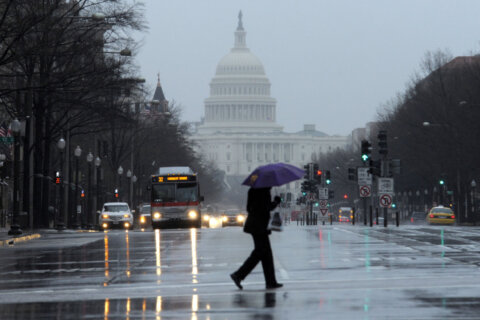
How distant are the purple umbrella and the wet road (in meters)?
1.56

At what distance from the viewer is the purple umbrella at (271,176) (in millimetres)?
18406

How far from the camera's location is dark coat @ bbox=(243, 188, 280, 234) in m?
18.6

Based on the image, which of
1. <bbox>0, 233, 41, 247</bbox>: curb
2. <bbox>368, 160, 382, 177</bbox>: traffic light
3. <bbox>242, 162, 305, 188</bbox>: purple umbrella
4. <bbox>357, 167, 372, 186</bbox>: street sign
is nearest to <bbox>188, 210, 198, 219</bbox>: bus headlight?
<bbox>357, 167, 372, 186</bbox>: street sign

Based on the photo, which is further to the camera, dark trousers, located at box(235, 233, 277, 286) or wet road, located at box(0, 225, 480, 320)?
dark trousers, located at box(235, 233, 277, 286)

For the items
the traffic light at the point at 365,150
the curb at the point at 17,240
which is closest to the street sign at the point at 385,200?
the traffic light at the point at 365,150

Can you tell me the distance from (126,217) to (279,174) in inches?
2012

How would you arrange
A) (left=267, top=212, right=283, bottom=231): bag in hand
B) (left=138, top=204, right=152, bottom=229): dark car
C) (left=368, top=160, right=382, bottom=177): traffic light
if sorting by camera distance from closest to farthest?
(left=267, top=212, right=283, bottom=231): bag in hand → (left=368, top=160, right=382, bottom=177): traffic light → (left=138, top=204, right=152, bottom=229): dark car

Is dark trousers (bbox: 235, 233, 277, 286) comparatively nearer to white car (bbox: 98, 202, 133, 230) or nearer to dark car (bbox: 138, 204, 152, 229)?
white car (bbox: 98, 202, 133, 230)

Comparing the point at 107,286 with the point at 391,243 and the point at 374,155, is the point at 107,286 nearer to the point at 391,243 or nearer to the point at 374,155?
the point at 391,243

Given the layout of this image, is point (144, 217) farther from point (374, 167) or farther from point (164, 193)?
point (374, 167)

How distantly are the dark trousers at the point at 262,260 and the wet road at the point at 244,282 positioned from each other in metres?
0.24

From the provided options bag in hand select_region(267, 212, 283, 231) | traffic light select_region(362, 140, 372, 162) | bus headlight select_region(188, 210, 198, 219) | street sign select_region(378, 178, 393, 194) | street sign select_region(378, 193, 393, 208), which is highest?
traffic light select_region(362, 140, 372, 162)

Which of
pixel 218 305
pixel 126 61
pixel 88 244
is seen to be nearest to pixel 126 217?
pixel 126 61

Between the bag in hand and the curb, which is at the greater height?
the bag in hand
